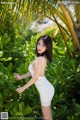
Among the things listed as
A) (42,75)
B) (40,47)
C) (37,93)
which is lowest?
(37,93)

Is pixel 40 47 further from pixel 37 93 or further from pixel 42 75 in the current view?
pixel 37 93

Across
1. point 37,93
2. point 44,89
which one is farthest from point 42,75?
point 37,93

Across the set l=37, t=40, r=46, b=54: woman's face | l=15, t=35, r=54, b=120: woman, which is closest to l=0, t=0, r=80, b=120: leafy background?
l=15, t=35, r=54, b=120: woman

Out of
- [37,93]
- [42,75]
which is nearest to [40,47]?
[42,75]

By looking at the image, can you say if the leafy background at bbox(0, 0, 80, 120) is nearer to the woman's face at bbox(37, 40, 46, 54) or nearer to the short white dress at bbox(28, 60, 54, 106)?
the short white dress at bbox(28, 60, 54, 106)

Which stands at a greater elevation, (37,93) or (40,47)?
(40,47)

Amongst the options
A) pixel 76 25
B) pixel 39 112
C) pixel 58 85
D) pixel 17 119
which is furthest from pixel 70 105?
pixel 76 25

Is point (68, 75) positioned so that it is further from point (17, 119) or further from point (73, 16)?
point (73, 16)

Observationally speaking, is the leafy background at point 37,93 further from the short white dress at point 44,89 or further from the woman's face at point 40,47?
the woman's face at point 40,47

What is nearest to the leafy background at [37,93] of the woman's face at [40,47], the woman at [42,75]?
the woman at [42,75]

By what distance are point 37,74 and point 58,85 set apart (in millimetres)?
840

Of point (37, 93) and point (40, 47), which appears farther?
point (37, 93)

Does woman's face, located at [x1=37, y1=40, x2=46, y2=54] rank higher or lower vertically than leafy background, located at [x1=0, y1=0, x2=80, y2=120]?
higher

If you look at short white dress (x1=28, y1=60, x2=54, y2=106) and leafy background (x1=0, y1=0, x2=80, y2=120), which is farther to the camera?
leafy background (x1=0, y1=0, x2=80, y2=120)
